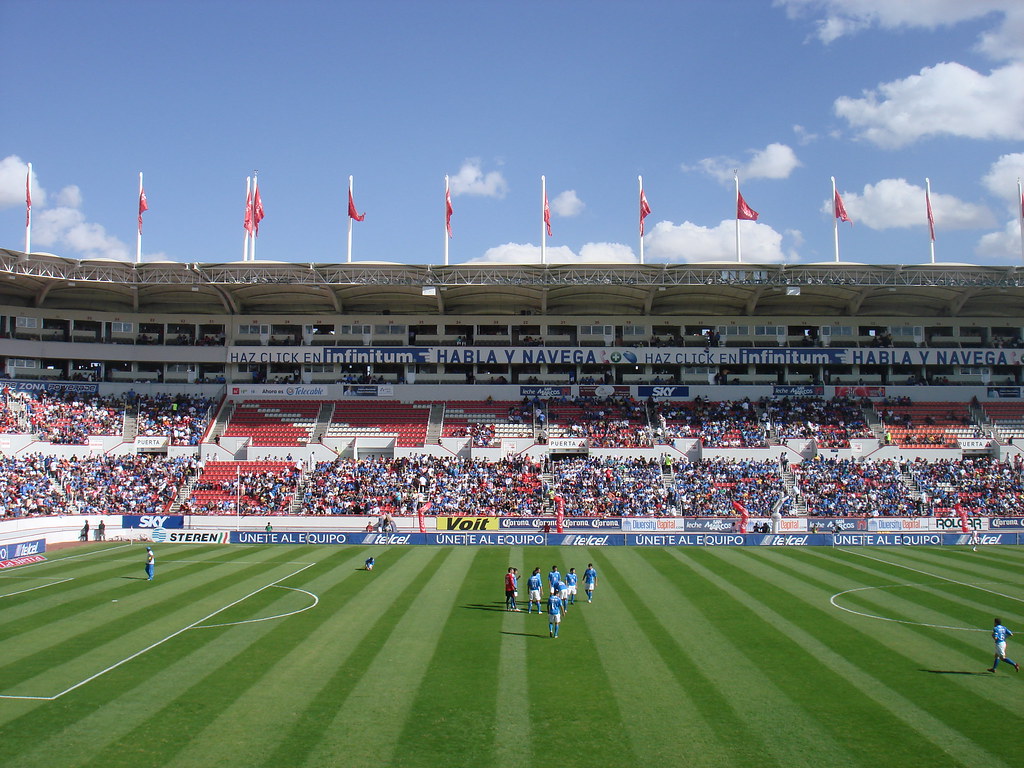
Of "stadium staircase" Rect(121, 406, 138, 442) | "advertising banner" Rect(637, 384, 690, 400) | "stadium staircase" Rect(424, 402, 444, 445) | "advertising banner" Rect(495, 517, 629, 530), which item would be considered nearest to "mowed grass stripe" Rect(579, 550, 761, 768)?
"advertising banner" Rect(495, 517, 629, 530)

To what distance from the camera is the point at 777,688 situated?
53.5 ft

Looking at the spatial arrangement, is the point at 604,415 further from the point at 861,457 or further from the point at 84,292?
the point at 84,292

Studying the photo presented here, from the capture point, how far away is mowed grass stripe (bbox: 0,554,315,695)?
55.7ft

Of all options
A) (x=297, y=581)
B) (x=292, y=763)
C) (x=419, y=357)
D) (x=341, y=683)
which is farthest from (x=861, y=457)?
(x=292, y=763)

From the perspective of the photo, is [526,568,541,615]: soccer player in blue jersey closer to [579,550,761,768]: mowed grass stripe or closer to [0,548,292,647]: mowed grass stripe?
[579,550,761,768]: mowed grass stripe

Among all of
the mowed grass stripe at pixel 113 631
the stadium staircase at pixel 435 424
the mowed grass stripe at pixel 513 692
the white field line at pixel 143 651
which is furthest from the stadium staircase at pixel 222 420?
the mowed grass stripe at pixel 513 692

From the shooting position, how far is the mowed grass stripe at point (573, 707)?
13.1m

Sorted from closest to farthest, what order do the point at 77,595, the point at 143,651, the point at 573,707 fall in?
the point at 573,707, the point at 143,651, the point at 77,595

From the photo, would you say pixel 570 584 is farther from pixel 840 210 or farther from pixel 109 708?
pixel 840 210

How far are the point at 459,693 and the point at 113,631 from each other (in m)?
11.0

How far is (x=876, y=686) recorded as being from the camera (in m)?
16.5

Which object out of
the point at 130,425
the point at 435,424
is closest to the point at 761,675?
the point at 435,424

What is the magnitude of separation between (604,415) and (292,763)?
154 feet

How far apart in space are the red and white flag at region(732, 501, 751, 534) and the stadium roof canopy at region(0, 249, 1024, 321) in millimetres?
18474
